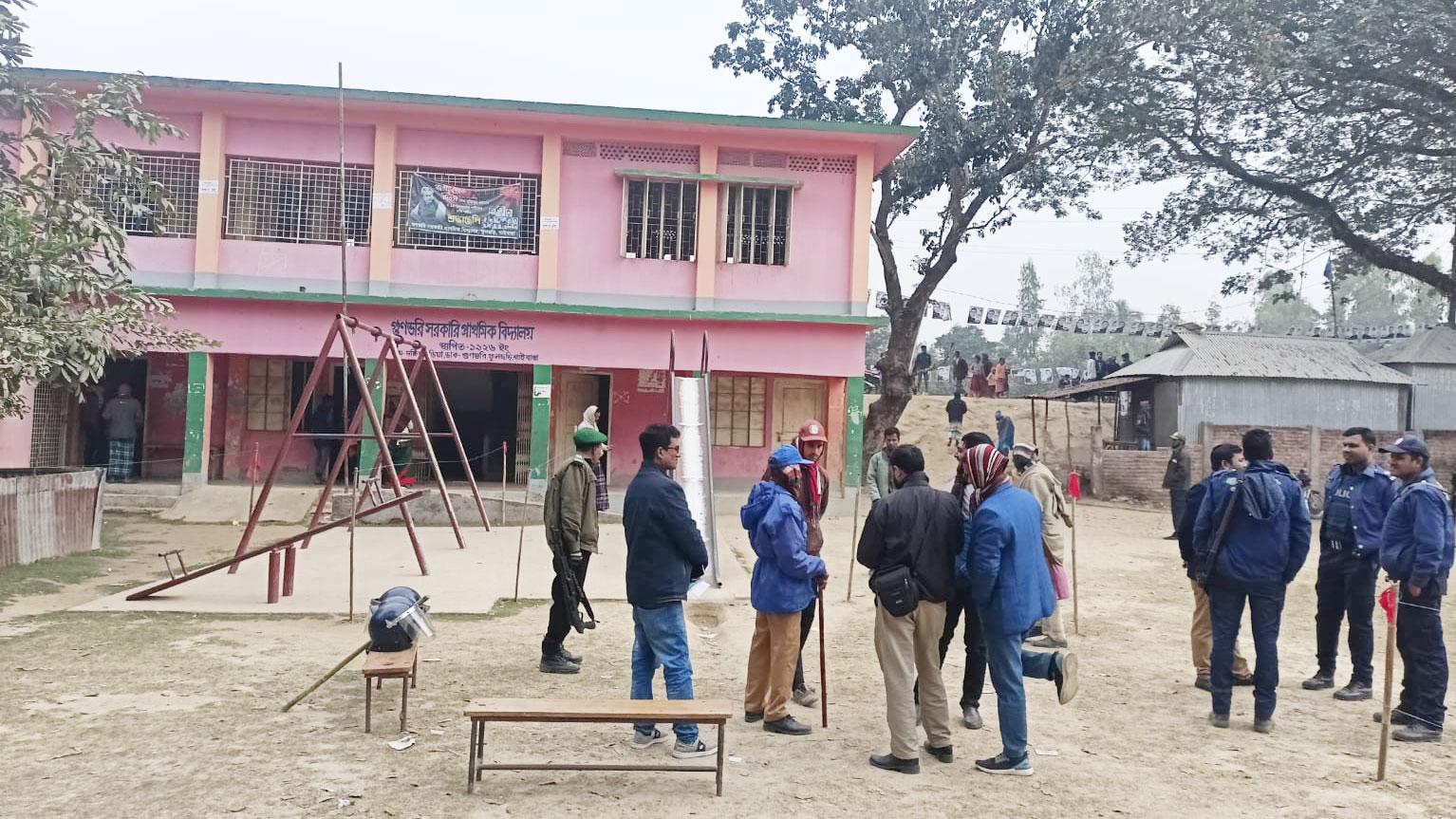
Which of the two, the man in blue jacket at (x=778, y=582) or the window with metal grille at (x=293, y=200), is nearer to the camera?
the man in blue jacket at (x=778, y=582)

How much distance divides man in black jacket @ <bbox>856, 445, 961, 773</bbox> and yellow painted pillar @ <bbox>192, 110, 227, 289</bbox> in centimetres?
1481

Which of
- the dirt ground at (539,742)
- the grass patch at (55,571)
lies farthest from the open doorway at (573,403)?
the dirt ground at (539,742)

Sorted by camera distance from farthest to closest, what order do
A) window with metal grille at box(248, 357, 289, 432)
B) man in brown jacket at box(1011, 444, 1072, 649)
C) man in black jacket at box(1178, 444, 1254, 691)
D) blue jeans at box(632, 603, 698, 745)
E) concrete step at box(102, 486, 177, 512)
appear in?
window with metal grille at box(248, 357, 289, 432)
concrete step at box(102, 486, 177, 512)
man in brown jacket at box(1011, 444, 1072, 649)
man in black jacket at box(1178, 444, 1254, 691)
blue jeans at box(632, 603, 698, 745)

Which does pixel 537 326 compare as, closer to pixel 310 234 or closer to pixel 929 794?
pixel 310 234

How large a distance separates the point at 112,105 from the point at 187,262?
6.13 meters

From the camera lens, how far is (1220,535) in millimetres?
6098

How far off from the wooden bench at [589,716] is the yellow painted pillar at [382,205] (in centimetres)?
1338

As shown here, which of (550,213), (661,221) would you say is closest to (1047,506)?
(661,221)

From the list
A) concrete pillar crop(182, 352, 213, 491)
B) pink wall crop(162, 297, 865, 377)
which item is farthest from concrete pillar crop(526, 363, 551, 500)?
concrete pillar crop(182, 352, 213, 491)

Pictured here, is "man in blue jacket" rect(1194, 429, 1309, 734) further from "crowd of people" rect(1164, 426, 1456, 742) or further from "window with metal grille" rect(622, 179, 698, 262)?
"window with metal grille" rect(622, 179, 698, 262)

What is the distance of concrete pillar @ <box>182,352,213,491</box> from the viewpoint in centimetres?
1667

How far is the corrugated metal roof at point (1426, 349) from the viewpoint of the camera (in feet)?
78.1

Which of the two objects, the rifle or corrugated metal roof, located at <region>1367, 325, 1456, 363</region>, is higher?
corrugated metal roof, located at <region>1367, 325, 1456, 363</region>

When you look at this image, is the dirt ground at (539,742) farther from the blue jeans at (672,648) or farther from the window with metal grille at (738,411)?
the window with metal grille at (738,411)
